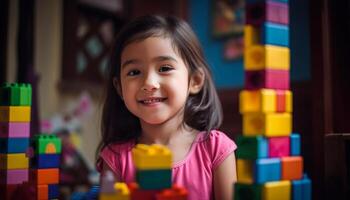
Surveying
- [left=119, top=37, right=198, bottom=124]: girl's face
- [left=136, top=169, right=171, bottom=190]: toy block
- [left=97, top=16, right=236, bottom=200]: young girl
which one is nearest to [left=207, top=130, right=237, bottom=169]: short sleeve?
[left=97, top=16, right=236, bottom=200]: young girl

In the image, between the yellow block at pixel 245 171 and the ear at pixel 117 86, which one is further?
the ear at pixel 117 86

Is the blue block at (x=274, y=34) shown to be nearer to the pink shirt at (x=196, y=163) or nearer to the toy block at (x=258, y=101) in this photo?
the toy block at (x=258, y=101)

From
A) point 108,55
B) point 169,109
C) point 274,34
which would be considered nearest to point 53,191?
point 169,109

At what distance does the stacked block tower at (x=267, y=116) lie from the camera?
488 mm

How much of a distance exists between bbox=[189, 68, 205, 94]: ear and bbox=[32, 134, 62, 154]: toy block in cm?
31

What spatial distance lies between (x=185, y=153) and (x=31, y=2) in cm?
89

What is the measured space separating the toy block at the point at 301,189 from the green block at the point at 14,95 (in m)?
0.50

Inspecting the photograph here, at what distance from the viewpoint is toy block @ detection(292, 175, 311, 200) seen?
20.2 inches

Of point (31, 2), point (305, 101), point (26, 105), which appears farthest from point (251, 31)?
point (31, 2)

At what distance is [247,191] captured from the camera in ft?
1.64

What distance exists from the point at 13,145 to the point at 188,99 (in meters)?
0.38

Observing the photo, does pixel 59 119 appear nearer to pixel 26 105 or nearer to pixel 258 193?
pixel 26 105

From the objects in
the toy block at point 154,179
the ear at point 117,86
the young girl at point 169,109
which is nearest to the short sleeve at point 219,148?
the young girl at point 169,109

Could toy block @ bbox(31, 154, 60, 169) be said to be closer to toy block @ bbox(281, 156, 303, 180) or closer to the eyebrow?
the eyebrow
